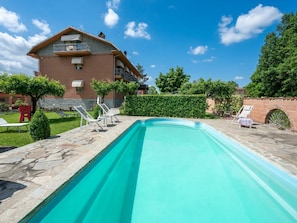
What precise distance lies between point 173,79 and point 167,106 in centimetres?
2033

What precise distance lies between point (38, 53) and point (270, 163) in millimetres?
29491

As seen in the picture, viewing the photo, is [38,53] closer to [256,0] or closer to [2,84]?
[2,84]

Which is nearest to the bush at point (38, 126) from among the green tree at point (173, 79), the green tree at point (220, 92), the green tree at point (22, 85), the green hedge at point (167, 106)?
the green tree at point (22, 85)

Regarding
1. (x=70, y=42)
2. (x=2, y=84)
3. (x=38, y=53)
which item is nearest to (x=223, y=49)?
(x=70, y=42)

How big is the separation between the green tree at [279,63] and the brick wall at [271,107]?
1206cm

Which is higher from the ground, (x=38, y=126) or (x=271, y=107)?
(x=271, y=107)

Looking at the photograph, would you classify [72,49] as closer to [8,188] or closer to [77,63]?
[77,63]

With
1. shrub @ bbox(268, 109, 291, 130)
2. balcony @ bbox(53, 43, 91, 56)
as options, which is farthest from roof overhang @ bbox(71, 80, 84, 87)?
shrub @ bbox(268, 109, 291, 130)

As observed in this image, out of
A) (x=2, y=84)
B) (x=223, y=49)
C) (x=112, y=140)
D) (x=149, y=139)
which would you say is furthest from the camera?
(x=223, y=49)

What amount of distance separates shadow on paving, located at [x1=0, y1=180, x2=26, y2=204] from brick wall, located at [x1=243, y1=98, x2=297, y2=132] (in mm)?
12421

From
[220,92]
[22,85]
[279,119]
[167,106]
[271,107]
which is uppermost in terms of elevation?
[220,92]

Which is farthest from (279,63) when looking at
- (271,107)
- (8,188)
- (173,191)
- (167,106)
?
(8,188)

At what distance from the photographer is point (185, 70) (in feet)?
115

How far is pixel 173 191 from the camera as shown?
3.89 metres
